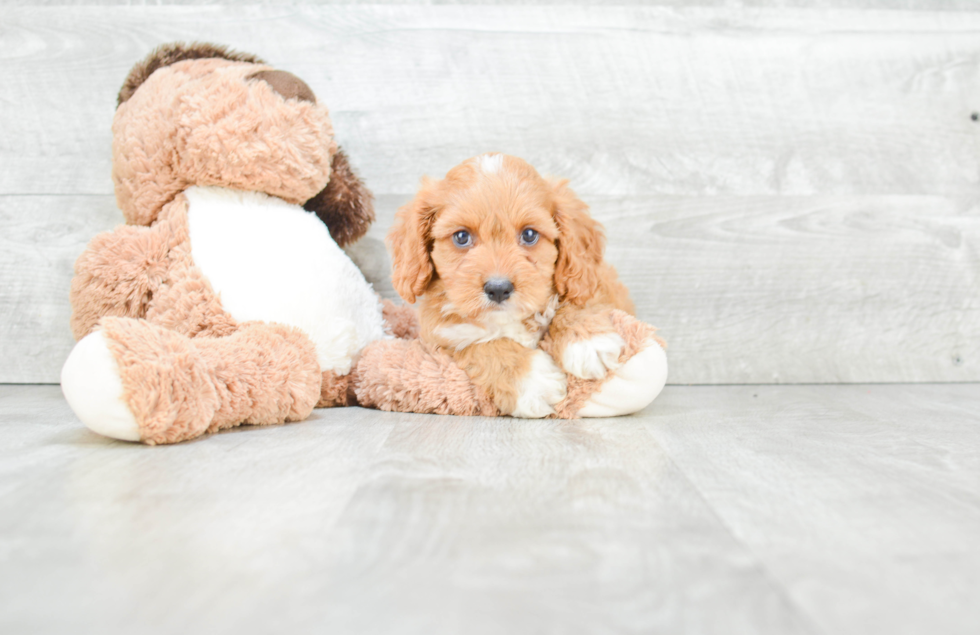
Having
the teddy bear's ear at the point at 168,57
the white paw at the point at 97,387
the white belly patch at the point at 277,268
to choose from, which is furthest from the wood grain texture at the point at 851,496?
the teddy bear's ear at the point at 168,57

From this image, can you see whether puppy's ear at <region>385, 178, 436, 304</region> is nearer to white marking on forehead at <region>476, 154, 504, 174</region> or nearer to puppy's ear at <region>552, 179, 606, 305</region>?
white marking on forehead at <region>476, 154, 504, 174</region>

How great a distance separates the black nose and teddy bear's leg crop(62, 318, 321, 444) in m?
0.42

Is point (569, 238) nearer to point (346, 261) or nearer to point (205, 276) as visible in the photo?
point (346, 261)

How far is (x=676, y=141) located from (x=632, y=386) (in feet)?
3.05

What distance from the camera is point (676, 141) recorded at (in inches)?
80.0

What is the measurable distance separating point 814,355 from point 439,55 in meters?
1.46

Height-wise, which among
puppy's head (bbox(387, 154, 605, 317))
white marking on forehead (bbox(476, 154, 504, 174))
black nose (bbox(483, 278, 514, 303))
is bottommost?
black nose (bbox(483, 278, 514, 303))

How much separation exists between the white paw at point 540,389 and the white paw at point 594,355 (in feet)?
0.14

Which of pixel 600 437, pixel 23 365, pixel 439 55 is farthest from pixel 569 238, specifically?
pixel 23 365

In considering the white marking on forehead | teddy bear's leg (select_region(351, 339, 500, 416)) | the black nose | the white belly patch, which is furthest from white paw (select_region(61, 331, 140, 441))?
the white marking on forehead

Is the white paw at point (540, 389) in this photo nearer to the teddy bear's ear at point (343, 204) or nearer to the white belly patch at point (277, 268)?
the white belly patch at point (277, 268)

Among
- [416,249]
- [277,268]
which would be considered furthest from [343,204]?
[416,249]

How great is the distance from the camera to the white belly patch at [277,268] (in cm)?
153

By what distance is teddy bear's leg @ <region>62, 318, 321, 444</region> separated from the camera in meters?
1.12
